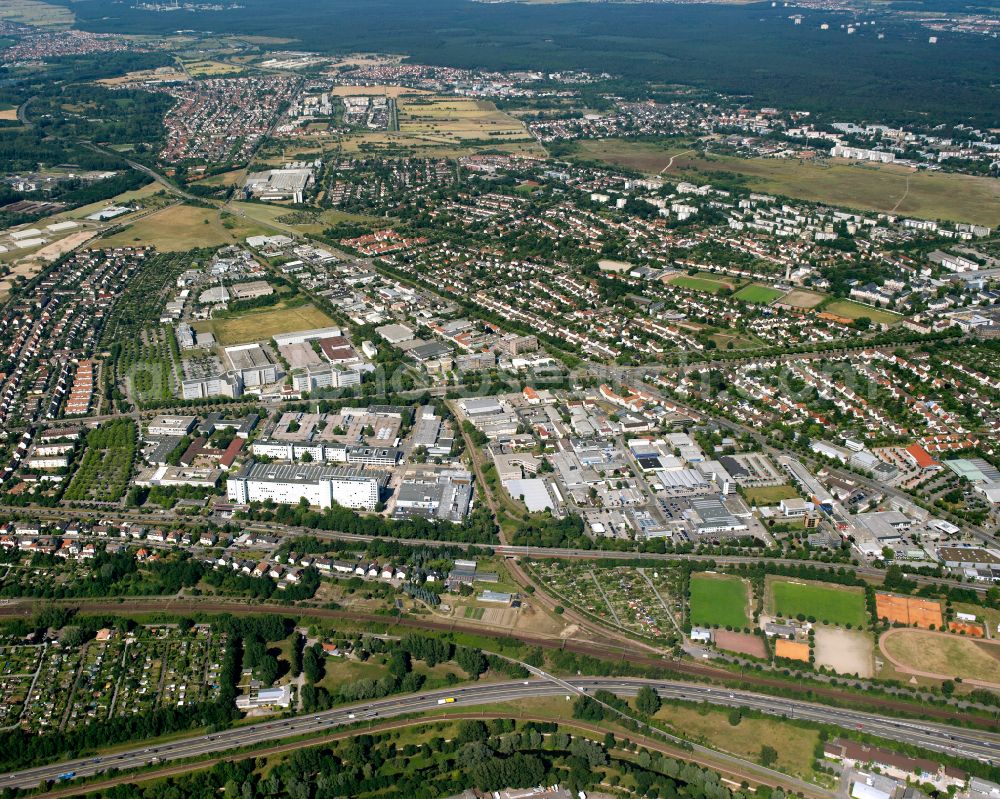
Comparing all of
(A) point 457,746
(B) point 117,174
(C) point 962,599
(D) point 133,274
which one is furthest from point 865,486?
(B) point 117,174

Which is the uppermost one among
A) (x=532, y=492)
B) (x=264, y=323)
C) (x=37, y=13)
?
(x=37, y=13)

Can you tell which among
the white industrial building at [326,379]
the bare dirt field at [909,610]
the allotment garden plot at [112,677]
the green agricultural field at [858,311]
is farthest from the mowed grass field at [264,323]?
the bare dirt field at [909,610]

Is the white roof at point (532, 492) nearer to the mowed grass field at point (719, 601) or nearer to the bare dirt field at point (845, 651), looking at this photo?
the mowed grass field at point (719, 601)

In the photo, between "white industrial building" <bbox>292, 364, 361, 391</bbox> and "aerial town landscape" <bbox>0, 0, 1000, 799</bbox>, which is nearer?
"aerial town landscape" <bbox>0, 0, 1000, 799</bbox>

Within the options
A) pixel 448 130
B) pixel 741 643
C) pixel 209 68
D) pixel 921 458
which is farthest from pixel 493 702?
pixel 209 68

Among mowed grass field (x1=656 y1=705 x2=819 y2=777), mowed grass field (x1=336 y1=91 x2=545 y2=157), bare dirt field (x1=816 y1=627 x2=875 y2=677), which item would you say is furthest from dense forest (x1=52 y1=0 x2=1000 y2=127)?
mowed grass field (x1=656 y1=705 x2=819 y2=777)

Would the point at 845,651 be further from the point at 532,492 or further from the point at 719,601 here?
the point at 532,492

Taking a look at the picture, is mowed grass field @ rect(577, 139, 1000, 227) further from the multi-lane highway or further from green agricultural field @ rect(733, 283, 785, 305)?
the multi-lane highway
